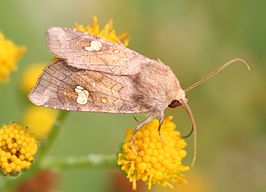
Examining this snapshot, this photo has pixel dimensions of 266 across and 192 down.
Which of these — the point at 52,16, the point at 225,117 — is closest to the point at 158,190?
the point at 225,117

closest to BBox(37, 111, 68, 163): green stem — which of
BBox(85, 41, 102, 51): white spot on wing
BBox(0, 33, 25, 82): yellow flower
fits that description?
BBox(85, 41, 102, 51): white spot on wing

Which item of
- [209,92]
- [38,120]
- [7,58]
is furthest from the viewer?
[209,92]

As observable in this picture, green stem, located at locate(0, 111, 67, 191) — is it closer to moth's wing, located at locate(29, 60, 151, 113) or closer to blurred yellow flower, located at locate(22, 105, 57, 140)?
moth's wing, located at locate(29, 60, 151, 113)

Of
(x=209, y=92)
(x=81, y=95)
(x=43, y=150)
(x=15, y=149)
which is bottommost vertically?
(x=15, y=149)

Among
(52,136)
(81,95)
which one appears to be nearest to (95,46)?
(81,95)

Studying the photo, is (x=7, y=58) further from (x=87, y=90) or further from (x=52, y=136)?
(x=87, y=90)

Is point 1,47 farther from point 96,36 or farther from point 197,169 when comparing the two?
point 197,169
